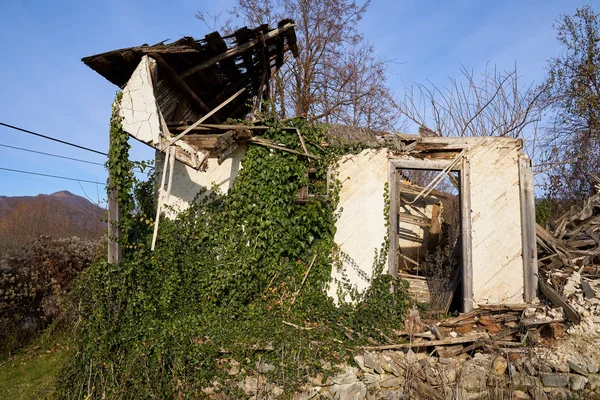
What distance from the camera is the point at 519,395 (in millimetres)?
5156

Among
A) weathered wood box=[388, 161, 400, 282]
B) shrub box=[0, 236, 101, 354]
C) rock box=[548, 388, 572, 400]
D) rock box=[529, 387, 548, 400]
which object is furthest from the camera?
shrub box=[0, 236, 101, 354]

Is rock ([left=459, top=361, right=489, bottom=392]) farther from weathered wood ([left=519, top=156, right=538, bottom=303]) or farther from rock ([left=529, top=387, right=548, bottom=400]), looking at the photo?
weathered wood ([left=519, top=156, right=538, bottom=303])

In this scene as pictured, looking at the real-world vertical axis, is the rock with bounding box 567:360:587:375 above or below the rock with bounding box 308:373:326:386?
→ above

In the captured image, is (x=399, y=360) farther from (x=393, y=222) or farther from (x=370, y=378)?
(x=393, y=222)

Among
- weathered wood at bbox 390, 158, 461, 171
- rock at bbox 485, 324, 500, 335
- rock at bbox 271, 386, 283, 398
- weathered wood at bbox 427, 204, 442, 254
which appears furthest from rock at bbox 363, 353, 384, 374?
weathered wood at bbox 427, 204, 442, 254

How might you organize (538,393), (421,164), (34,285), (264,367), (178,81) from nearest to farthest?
(538,393)
(264,367)
(421,164)
(178,81)
(34,285)

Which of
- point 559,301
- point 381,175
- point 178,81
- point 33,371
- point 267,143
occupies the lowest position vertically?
point 33,371

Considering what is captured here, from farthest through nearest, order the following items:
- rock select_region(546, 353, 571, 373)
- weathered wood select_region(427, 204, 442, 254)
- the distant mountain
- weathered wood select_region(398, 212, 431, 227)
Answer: the distant mountain → weathered wood select_region(427, 204, 442, 254) → weathered wood select_region(398, 212, 431, 227) → rock select_region(546, 353, 571, 373)

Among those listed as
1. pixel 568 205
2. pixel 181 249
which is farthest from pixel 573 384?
pixel 568 205

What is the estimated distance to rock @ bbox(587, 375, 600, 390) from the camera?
17.1 feet

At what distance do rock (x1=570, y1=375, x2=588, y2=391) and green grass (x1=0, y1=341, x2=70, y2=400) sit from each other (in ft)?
21.3

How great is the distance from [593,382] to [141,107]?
22.3 ft

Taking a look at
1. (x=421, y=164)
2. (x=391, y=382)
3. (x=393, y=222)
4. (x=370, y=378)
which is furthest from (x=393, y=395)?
Result: (x=421, y=164)

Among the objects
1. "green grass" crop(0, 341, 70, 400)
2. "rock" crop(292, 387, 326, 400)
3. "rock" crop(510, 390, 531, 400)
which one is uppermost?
"rock" crop(510, 390, 531, 400)
